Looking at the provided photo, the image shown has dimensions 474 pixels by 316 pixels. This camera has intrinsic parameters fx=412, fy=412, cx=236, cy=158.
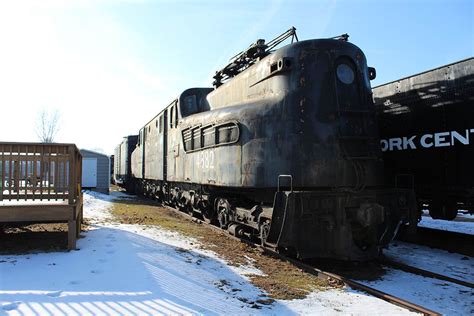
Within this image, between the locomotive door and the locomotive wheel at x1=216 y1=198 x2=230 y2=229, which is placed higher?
the locomotive door

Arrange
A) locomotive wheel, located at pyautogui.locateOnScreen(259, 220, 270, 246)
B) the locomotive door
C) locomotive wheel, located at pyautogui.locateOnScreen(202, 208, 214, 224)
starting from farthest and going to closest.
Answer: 1. the locomotive door
2. locomotive wheel, located at pyautogui.locateOnScreen(202, 208, 214, 224)
3. locomotive wheel, located at pyautogui.locateOnScreen(259, 220, 270, 246)

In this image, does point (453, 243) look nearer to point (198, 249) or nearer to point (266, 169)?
point (266, 169)

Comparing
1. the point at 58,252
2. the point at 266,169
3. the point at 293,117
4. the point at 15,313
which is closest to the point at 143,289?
the point at 15,313

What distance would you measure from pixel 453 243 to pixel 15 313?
8869mm

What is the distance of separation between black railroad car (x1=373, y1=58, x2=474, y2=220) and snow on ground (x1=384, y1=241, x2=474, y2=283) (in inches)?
34.9

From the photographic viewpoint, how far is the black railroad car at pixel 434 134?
7.61 metres

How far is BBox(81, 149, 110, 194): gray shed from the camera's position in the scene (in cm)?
2550

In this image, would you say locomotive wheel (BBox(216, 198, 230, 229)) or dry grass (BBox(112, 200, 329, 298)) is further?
locomotive wheel (BBox(216, 198, 230, 229))

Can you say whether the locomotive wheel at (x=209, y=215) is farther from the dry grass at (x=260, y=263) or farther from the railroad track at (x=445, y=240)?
the railroad track at (x=445, y=240)

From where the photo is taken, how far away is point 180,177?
11992 millimetres

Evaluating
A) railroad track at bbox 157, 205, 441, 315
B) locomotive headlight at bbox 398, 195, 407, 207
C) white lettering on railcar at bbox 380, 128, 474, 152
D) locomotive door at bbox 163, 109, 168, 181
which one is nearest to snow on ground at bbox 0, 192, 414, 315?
railroad track at bbox 157, 205, 441, 315

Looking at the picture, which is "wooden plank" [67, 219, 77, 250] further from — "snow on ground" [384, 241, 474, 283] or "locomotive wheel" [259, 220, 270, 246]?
"snow on ground" [384, 241, 474, 283]

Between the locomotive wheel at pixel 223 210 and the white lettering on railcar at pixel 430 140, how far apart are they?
3.76 m

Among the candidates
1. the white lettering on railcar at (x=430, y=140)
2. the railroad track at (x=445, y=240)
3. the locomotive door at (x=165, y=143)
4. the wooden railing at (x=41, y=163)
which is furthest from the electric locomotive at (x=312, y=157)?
the locomotive door at (x=165, y=143)
